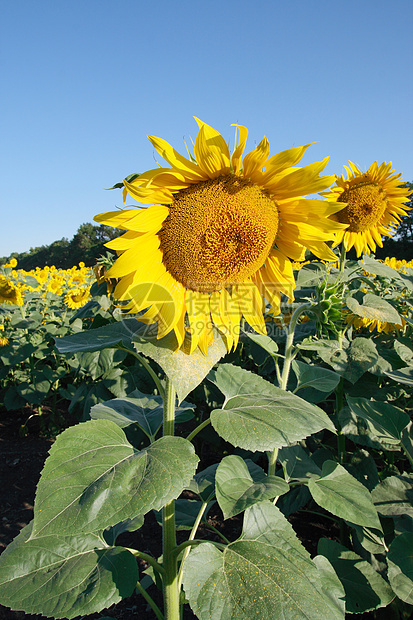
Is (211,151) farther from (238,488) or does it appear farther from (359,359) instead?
(359,359)

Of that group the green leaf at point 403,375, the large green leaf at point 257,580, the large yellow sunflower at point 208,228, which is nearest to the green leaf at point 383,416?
the green leaf at point 403,375

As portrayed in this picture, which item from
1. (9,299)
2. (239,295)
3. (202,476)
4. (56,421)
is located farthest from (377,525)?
(9,299)

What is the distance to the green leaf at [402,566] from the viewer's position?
147 cm

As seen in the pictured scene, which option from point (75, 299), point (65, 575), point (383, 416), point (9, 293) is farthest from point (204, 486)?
point (75, 299)

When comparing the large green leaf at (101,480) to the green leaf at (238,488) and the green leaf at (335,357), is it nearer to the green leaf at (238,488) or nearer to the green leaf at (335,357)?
the green leaf at (238,488)

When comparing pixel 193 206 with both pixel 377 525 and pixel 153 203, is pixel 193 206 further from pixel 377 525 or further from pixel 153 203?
pixel 377 525

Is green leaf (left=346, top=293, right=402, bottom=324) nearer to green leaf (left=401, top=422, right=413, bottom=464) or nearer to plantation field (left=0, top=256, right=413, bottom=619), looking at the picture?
plantation field (left=0, top=256, right=413, bottom=619)

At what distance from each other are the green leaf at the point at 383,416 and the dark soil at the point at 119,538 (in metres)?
0.91

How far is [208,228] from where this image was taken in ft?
3.70

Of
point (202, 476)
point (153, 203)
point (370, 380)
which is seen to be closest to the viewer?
point (153, 203)

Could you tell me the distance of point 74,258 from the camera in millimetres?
28266

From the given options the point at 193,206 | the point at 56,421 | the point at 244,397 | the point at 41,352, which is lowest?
the point at 56,421

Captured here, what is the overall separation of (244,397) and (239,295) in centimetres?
32

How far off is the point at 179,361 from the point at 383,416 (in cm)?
120
